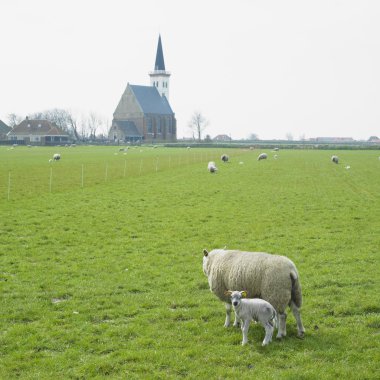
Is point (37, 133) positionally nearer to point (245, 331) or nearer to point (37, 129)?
point (37, 129)

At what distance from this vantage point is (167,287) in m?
12.4

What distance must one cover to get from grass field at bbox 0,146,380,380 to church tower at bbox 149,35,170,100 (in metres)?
154

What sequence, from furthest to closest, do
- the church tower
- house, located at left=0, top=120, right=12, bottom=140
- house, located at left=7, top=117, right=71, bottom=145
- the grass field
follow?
1. the church tower
2. house, located at left=0, top=120, right=12, bottom=140
3. house, located at left=7, top=117, right=71, bottom=145
4. the grass field

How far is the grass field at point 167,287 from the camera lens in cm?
838

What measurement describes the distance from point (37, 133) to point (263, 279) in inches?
5644

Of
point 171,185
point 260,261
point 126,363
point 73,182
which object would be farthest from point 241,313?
point 73,182

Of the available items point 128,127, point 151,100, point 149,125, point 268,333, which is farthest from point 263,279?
point 151,100

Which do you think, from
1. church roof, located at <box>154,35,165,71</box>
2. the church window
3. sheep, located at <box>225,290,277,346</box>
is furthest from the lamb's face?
church roof, located at <box>154,35,165,71</box>

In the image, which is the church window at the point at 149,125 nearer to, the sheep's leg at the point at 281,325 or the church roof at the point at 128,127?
the church roof at the point at 128,127

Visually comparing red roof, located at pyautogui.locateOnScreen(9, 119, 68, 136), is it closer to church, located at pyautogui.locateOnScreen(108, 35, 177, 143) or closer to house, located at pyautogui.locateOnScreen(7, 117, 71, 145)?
house, located at pyautogui.locateOnScreen(7, 117, 71, 145)

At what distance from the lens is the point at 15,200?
26.6 meters

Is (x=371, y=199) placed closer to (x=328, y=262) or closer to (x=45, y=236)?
(x=328, y=262)

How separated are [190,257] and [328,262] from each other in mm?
4260

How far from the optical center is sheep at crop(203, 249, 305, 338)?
9164mm
